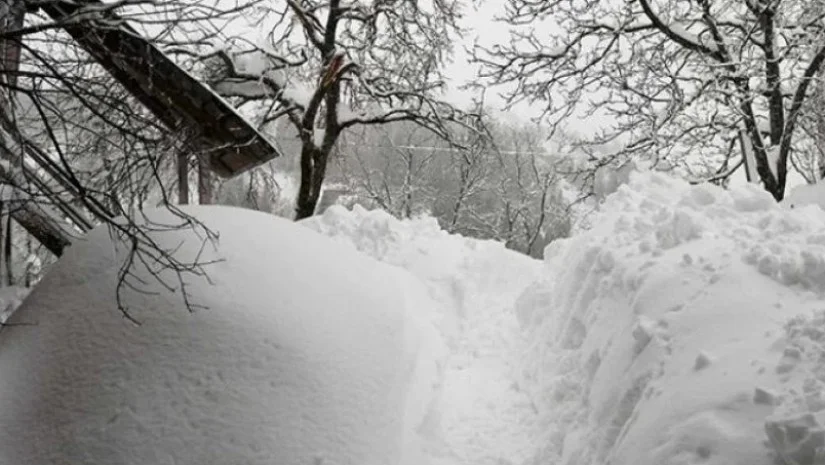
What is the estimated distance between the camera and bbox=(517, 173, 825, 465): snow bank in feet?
8.56

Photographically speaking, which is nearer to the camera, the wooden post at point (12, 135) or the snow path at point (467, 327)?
the wooden post at point (12, 135)

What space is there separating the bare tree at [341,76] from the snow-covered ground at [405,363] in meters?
7.14

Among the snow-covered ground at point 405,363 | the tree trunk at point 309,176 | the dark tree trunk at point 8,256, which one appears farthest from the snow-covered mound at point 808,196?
the dark tree trunk at point 8,256

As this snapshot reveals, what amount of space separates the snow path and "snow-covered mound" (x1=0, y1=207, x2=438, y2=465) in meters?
0.46

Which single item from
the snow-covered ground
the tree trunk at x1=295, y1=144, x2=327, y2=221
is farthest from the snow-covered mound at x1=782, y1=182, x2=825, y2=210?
the tree trunk at x1=295, y1=144, x2=327, y2=221

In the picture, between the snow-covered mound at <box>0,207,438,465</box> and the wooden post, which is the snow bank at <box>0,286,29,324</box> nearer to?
the wooden post

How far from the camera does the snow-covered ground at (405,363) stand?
9.61 ft

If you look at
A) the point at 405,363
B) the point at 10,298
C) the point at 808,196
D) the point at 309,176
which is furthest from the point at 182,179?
the point at 808,196

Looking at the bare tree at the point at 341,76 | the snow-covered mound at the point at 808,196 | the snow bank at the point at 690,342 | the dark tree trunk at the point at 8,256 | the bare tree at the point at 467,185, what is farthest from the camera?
the bare tree at the point at 467,185

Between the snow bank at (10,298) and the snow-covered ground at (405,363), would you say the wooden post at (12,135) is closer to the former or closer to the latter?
the snow bank at (10,298)

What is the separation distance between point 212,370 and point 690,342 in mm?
2718

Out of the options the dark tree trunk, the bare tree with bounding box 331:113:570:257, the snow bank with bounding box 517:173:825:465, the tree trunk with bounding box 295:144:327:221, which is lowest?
the dark tree trunk

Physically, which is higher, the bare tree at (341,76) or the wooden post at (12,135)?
the bare tree at (341,76)

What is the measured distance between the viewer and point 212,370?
12.1ft
